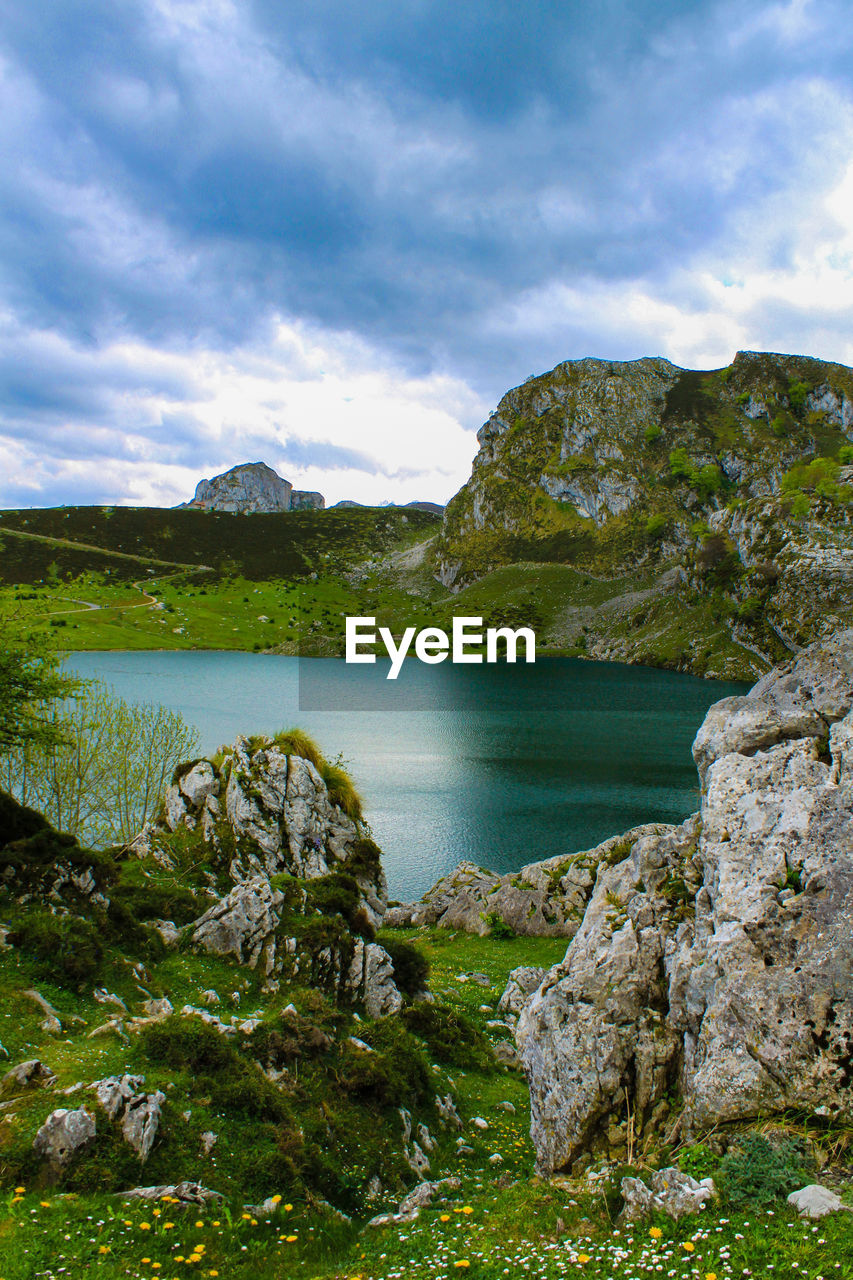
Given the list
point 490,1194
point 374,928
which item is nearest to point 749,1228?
point 490,1194

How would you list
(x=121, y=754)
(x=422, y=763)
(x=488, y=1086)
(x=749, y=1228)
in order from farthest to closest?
(x=422, y=763) → (x=121, y=754) → (x=488, y=1086) → (x=749, y=1228)

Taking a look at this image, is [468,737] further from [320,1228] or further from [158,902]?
[320,1228]

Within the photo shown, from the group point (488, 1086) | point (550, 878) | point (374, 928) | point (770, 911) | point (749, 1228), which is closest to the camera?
point (749, 1228)

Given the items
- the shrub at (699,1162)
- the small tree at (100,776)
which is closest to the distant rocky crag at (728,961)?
the shrub at (699,1162)

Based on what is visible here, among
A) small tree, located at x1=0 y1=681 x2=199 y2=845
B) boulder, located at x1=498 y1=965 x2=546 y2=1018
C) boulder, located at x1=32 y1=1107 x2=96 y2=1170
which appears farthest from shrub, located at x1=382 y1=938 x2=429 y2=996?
small tree, located at x1=0 y1=681 x2=199 y2=845

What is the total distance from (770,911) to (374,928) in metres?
14.6

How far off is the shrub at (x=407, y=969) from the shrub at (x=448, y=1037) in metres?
0.94

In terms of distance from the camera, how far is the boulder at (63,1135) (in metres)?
9.52

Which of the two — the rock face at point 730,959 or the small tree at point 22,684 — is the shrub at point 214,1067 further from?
the small tree at point 22,684

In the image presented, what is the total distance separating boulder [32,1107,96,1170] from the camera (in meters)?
9.52

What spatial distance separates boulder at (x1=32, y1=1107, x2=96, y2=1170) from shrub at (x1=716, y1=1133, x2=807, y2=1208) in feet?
31.2

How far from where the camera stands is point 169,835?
23.9 meters

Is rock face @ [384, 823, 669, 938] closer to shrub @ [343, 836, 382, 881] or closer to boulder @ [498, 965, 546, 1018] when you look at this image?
boulder @ [498, 965, 546, 1018]

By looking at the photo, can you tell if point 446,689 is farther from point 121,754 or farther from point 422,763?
point 121,754
